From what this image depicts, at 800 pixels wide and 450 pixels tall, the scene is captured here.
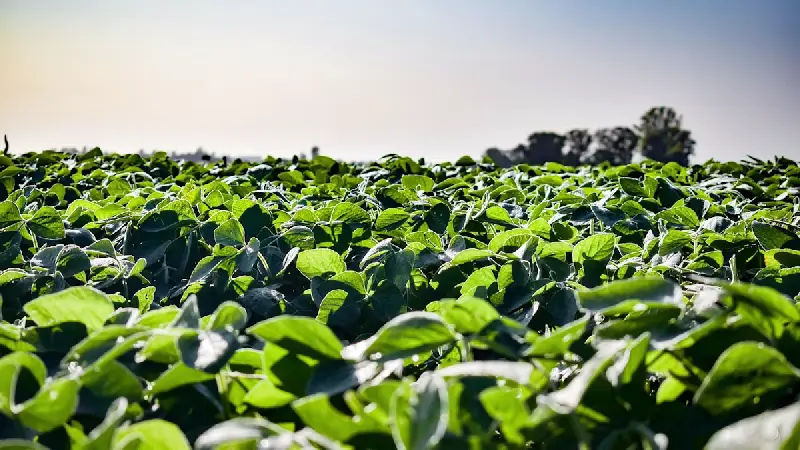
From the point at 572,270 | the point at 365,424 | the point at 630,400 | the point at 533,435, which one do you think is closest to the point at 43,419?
the point at 365,424

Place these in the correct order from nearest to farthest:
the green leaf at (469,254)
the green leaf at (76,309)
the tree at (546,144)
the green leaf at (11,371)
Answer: the green leaf at (11,371), the green leaf at (76,309), the green leaf at (469,254), the tree at (546,144)

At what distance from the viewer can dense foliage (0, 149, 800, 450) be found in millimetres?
796

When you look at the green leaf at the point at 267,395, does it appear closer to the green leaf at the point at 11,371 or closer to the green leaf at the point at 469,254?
the green leaf at the point at 11,371

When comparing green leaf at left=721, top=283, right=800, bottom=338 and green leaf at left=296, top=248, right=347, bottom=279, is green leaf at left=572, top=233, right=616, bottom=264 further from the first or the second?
green leaf at left=721, top=283, right=800, bottom=338

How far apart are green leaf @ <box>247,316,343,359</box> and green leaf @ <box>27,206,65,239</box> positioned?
4.64ft

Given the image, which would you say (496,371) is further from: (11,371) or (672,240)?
(672,240)

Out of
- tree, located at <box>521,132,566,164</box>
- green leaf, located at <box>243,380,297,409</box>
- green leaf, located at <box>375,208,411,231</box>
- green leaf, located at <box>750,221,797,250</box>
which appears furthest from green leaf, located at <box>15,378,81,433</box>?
tree, located at <box>521,132,566,164</box>

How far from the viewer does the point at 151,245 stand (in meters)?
2.01

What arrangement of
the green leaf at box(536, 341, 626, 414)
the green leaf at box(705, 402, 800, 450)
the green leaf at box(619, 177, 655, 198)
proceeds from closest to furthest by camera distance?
the green leaf at box(705, 402, 800, 450) < the green leaf at box(536, 341, 626, 414) < the green leaf at box(619, 177, 655, 198)

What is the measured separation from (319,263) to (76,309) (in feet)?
1.89

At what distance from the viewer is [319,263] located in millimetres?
1545

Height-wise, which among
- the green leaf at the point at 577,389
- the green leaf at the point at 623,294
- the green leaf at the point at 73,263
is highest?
the green leaf at the point at 623,294

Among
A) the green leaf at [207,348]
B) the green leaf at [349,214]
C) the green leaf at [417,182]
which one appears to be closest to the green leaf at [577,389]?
the green leaf at [207,348]

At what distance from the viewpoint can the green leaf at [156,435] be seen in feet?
2.56
